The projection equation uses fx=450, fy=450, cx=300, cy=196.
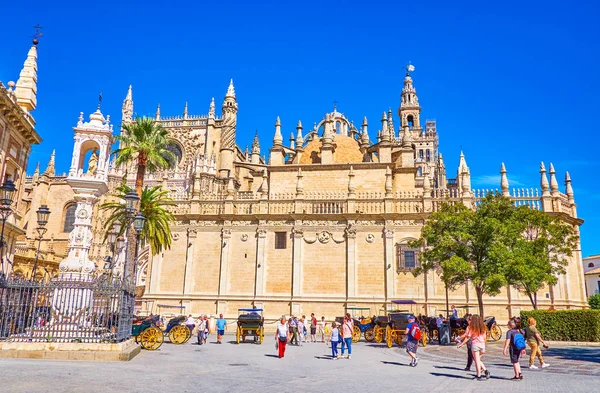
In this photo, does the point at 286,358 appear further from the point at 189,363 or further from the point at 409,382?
the point at 409,382

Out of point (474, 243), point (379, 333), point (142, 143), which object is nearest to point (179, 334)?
point (379, 333)

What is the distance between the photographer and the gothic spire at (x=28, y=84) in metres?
25.0

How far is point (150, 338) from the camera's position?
613 inches

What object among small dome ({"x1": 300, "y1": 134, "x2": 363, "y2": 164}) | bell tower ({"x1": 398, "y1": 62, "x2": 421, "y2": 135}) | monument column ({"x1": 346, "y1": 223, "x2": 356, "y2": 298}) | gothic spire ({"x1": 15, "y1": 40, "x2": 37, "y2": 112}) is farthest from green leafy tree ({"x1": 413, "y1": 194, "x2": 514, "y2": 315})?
bell tower ({"x1": 398, "y1": 62, "x2": 421, "y2": 135})

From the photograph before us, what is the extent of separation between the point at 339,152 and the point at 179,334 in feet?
72.0

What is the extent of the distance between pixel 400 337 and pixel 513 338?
962 cm

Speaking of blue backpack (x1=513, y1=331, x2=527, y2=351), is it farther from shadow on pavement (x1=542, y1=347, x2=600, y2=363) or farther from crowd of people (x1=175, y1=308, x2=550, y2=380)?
shadow on pavement (x1=542, y1=347, x2=600, y2=363)

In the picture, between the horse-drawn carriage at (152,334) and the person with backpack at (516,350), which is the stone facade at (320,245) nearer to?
the horse-drawn carriage at (152,334)

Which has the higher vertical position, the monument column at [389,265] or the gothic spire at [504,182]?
the gothic spire at [504,182]

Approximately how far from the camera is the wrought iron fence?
39.9ft

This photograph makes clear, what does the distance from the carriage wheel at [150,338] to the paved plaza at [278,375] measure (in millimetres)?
1299

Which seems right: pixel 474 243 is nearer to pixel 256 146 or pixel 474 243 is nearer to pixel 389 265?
pixel 389 265

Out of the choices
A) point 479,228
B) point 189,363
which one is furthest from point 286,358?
point 479,228

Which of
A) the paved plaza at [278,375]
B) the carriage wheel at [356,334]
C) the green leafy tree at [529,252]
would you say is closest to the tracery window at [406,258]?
the carriage wheel at [356,334]
